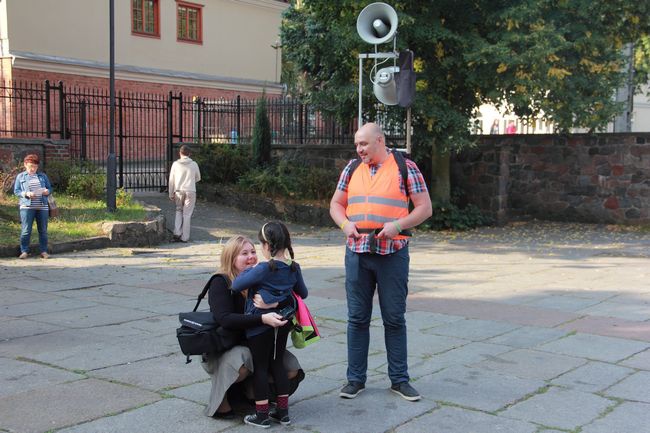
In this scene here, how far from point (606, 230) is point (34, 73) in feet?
59.4

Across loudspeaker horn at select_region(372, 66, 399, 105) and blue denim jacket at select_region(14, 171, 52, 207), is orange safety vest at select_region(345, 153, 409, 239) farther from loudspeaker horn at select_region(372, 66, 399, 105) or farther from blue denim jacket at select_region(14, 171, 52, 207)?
blue denim jacket at select_region(14, 171, 52, 207)

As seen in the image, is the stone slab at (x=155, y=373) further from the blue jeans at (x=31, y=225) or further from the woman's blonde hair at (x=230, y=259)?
the blue jeans at (x=31, y=225)

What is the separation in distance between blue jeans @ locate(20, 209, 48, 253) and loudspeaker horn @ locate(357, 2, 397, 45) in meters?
5.48

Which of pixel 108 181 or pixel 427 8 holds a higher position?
pixel 427 8

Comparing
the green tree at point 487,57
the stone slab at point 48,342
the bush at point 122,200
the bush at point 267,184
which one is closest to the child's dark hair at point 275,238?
the stone slab at point 48,342

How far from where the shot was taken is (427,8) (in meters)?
15.1

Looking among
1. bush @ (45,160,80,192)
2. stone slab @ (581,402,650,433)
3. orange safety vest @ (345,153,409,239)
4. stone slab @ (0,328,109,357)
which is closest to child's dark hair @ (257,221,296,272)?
orange safety vest @ (345,153,409,239)

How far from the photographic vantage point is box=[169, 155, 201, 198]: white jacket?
14.2 metres

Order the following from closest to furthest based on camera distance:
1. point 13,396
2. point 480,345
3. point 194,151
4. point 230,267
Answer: point 230,267 → point 13,396 → point 480,345 → point 194,151

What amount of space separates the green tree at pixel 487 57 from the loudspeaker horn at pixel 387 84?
370cm

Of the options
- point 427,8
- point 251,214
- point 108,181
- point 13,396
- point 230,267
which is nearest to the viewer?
point 230,267

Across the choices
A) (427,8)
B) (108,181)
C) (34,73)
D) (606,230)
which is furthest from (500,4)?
(34,73)

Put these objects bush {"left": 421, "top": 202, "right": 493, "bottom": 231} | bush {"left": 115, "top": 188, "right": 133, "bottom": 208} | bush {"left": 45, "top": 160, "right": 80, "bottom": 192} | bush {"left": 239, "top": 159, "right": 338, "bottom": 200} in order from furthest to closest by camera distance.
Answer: bush {"left": 239, "top": 159, "right": 338, "bottom": 200}, bush {"left": 421, "top": 202, "right": 493, "bottom": 231}, bush {"left": 45, "top": 160, "right": 80, "bottom": 192}, bush {"left": 115, "top": 188, "right": 133, "bottom": 208}

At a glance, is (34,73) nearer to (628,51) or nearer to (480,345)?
(628,51)
